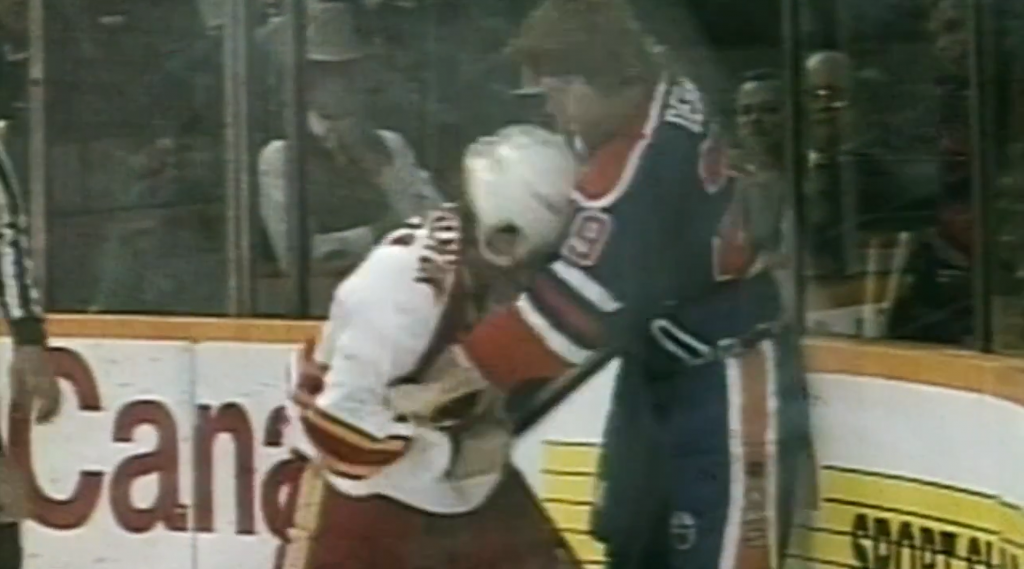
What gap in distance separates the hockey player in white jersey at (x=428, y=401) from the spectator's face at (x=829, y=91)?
1.46 ft

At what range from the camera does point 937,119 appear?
374 centimetres

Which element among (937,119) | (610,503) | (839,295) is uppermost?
(937,119)

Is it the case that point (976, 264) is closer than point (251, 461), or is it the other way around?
point (976, 264)

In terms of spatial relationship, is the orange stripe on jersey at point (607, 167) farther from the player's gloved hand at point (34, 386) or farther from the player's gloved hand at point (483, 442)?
the player's gloved hand at point (34, 386)

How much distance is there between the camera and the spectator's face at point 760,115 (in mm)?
3834

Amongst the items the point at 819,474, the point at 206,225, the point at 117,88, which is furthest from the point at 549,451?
the point at 117,88

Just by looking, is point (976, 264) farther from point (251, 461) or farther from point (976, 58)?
point (251, 461)

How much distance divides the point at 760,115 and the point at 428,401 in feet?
2.42

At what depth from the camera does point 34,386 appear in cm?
430

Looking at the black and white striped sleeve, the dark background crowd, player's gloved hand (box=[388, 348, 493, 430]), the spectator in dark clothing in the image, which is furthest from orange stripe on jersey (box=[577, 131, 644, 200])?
the black and white striped sleeve

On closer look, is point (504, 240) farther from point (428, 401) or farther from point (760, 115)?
point (760, 115)

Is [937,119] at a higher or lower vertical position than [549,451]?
higher

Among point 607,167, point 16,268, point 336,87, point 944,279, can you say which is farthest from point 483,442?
point 16,268

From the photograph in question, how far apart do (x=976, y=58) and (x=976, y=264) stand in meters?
0.32
